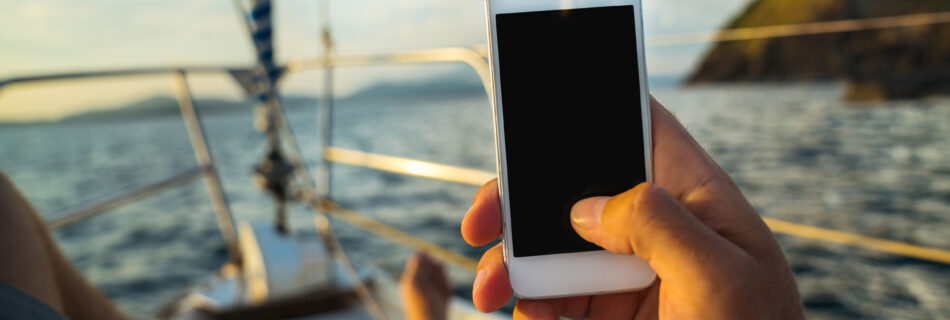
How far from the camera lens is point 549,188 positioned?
1.38 ft

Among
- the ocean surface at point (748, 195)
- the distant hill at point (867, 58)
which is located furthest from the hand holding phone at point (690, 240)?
the distant hill at point (867, 58)

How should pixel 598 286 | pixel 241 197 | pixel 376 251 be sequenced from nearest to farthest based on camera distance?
pixel 598 286 < pixel 376 251 < pixel 241 197

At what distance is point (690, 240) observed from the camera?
0.30 metres

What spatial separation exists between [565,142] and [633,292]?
5.2 inches

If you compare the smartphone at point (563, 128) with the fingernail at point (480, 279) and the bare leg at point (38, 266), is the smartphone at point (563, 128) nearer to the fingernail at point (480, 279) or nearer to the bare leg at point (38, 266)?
the fingernail at point (480, 279)

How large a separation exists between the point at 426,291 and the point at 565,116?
72 centimetres

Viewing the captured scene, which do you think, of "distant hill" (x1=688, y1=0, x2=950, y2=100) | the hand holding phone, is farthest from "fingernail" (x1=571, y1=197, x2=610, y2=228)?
"distant hill" (x1=688, y1=0, x2=950, y2=100)

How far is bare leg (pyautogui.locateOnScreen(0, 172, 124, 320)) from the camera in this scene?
0.55 metres

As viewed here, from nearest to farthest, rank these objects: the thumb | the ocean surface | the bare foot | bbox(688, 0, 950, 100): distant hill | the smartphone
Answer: the thumb < the smartphone < the bare foot < the ocean surface < bbox(688, 0, 950, 100): distant hill

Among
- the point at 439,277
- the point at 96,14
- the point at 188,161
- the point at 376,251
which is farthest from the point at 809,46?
the point at 188,161

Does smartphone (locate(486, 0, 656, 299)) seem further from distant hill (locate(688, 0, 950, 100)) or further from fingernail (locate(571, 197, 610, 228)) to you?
distant hill (locate(688, 0, 950, 100))

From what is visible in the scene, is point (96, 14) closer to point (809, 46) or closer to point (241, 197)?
point (241, 197)

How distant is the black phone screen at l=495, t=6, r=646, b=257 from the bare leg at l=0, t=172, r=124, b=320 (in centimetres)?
51

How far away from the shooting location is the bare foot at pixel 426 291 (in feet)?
3.40
